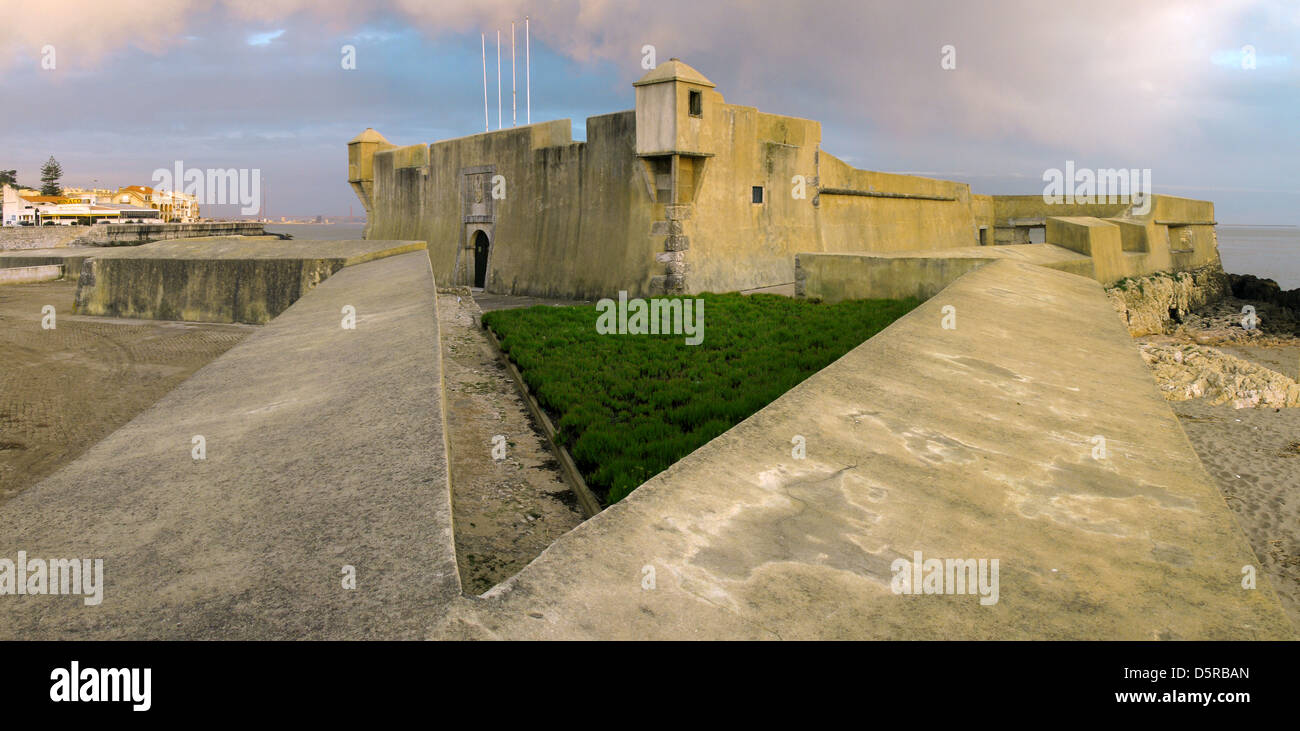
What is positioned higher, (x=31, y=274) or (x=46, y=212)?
(x=46, y=212)

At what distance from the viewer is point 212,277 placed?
11.6 meters

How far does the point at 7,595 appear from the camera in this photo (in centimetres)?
256

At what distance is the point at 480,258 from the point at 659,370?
1448cm

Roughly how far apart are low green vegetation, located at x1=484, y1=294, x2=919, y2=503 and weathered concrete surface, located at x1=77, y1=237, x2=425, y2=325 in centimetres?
244

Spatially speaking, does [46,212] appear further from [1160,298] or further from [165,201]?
[1160,298]

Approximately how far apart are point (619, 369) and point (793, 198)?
1248 centimetres

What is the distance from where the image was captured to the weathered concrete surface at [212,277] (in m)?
11.0

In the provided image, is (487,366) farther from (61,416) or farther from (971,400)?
(971,400)

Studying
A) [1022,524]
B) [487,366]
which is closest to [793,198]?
[487,366]

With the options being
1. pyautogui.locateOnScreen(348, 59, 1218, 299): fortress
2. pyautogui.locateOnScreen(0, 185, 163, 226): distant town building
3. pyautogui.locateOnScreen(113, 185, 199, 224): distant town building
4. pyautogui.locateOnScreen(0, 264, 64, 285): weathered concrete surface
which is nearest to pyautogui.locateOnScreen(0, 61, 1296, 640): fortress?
pyautogui.locateOnScreen(348, 59, 1218, 299): fortress

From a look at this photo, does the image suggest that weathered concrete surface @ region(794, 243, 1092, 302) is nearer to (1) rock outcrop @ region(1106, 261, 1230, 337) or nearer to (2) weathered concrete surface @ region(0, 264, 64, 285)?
(1) rock outcrop @ region(1106, 261, 1230, 337)

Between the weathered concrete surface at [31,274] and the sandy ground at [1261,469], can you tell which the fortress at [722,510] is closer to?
the sandy ground at [1261,469]

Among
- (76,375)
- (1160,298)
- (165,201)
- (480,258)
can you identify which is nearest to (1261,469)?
(76,375)

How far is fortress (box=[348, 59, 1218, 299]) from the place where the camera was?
15734 millimetres
